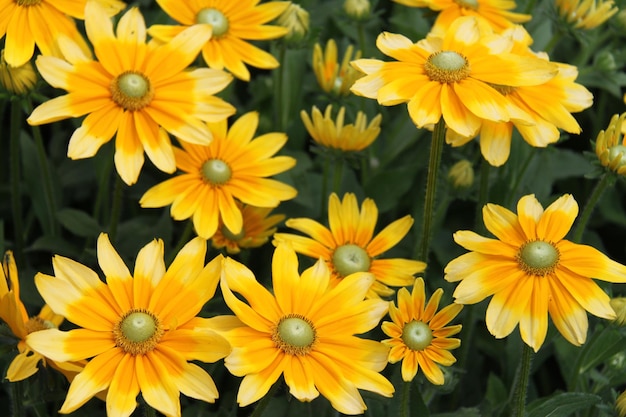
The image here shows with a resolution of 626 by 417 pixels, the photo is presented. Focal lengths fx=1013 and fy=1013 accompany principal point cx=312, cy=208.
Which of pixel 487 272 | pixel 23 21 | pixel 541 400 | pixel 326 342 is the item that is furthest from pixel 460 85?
pixel 23 21

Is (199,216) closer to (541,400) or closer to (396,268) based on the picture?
(396,268)

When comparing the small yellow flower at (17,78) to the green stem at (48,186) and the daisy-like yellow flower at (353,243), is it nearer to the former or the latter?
the green stem at (48,186)

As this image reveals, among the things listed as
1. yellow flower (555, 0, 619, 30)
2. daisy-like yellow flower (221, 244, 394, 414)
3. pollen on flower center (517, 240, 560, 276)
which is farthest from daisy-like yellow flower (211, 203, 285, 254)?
yellow flower (555, 0, 619, 30)

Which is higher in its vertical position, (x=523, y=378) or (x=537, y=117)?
(x=537, y=117)

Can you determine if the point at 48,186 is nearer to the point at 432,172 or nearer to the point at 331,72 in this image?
the point at 331,72

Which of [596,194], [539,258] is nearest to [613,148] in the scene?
[596,194]

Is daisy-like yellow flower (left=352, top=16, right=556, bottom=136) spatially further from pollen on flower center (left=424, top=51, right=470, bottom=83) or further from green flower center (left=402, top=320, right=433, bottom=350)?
green flower center (left=402, top=320, right=433, bottom=350)
